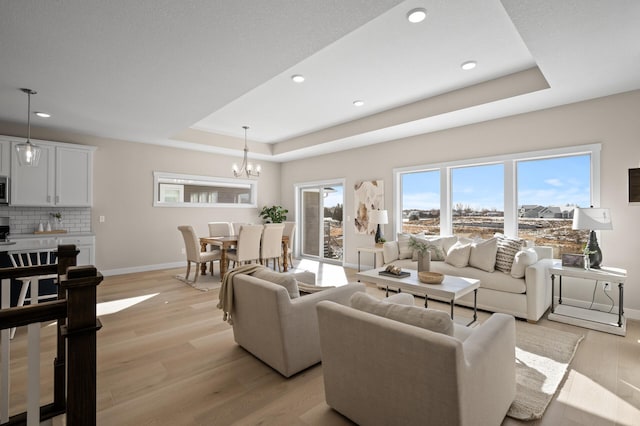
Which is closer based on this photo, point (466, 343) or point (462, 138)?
point (466, 343)

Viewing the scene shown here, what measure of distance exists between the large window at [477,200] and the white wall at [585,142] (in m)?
0.29

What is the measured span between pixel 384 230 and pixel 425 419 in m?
4.79

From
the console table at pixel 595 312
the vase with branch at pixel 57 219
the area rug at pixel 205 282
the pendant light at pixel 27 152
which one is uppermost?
the pendant light at pixel 27 152

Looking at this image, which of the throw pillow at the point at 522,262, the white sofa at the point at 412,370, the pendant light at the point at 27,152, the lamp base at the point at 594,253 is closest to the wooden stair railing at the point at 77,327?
the white sofa at the point at 412,370

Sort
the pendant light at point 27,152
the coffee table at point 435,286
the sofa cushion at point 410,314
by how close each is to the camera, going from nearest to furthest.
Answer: the sofa cushion at point 410,314, the coffee table at point 435,286, the pendant light at point 27,152

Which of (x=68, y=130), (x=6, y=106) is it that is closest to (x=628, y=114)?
(x=6, y=106)

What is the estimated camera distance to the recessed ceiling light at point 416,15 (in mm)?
2504

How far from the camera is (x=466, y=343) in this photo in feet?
5.15

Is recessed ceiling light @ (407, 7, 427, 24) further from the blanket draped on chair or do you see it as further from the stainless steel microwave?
the stainless steel microwave

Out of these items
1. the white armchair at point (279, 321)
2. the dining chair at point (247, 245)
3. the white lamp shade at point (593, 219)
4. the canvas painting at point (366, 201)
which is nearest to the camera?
the white armchair at point (279, 321)

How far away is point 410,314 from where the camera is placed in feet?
5.26

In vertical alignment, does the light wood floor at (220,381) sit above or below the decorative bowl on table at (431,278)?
below

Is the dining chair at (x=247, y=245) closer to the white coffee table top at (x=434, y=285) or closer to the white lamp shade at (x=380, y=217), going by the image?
the white lamp shade at (x=380, y=217)

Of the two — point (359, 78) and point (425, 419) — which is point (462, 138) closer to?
point (359, 78)
